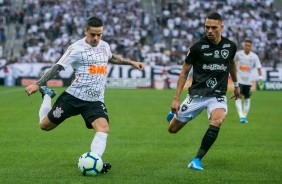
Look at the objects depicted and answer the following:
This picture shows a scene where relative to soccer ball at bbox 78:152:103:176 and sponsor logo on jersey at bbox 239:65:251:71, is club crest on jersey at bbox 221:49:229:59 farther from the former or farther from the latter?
sponsor logo on jersey at bbox 239:65:251:71

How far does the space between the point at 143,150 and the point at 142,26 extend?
32.5m

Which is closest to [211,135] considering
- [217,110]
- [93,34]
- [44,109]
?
[217,110]

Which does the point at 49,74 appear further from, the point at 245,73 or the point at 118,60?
the point at 245,73

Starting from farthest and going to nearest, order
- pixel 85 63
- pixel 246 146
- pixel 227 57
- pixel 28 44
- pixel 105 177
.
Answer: pixel 28 44
pixel 246 146
pixel 227 57
pixel 85 63
pixel 105 177

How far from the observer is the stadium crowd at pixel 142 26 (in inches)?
1628

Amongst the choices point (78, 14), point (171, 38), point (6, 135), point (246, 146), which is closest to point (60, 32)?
point (78, 14)

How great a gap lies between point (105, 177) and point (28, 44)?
33.8 metres

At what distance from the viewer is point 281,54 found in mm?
41281

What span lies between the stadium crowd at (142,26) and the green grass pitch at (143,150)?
20.2 meters

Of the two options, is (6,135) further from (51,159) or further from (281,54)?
(281,54)

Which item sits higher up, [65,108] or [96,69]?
[96,69]

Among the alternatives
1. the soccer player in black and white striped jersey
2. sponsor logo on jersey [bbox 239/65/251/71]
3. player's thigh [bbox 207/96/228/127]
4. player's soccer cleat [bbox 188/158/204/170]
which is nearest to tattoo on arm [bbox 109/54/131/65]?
the soccer player in black and white striped jersey

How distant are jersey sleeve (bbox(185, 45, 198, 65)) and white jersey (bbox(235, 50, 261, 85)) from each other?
383 inches

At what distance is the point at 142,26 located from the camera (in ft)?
145
